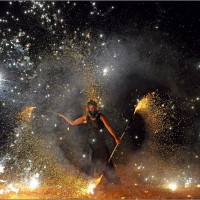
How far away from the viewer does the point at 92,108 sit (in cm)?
798

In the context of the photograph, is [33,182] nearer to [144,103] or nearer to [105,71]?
[105,71]

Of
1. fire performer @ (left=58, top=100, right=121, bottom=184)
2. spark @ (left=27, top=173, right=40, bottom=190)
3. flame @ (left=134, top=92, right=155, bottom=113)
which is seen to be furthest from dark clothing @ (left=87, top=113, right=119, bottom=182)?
flame @ (left=134, top=92, right=155, bottom=113)

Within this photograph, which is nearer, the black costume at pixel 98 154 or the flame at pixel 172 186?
the flame at pixel 172 186

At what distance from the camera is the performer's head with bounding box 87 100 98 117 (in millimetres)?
7938

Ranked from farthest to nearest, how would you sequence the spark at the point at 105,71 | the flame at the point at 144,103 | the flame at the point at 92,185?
1. the spark at the point at 105,71
2. the flame at the point at 144,103
3. the flame at the point at 92,185

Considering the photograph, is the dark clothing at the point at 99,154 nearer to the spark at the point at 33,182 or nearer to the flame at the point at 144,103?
the spark at the point at 33,182

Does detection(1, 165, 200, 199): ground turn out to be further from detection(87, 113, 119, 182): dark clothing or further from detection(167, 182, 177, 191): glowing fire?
detection(87, 113, 119, 182): dark clothing

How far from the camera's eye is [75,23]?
10984 millimetres

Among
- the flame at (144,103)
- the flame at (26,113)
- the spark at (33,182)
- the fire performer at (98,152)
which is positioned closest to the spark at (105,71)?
the flame at (144,103)

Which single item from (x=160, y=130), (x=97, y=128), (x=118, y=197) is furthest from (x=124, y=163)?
(x=118, y=197)

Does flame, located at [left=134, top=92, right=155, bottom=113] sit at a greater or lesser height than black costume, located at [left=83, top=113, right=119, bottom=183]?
greater

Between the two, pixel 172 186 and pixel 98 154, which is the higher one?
pixel 98 154

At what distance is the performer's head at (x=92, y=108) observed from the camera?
7938 millimetres

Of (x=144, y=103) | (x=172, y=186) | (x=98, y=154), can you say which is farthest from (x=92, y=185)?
(x=144, y=103)
